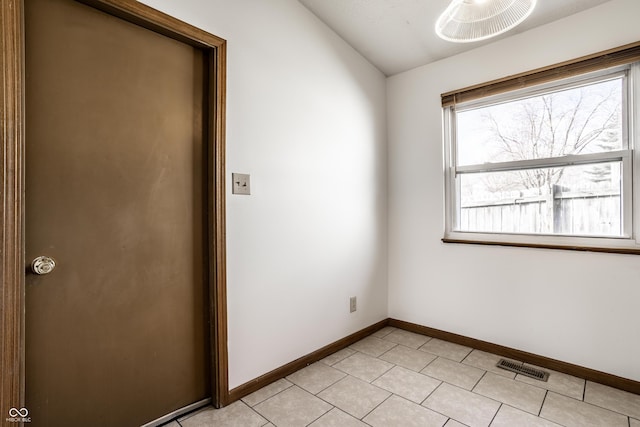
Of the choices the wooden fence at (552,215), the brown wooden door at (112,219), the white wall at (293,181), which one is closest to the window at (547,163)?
the wooden fence at (552,215)

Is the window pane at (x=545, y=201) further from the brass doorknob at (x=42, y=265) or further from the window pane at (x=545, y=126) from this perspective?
the brass doorknob at (x=42, y=265)

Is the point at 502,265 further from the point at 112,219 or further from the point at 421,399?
the point at 112,219

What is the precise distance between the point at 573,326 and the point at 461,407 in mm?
1100

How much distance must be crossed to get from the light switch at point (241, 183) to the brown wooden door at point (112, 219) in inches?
7.0

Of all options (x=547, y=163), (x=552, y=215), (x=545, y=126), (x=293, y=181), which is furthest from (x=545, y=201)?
(x=293, y=181)

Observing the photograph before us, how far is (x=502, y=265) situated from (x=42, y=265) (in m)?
2.90

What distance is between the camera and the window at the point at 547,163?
2.08 m

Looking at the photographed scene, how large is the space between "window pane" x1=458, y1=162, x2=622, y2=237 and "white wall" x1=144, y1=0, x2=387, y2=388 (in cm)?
91

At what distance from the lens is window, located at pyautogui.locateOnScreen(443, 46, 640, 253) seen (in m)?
2.08

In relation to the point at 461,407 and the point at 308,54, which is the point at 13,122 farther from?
the point at 461,407

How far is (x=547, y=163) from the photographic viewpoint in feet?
7.63

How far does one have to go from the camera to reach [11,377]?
3.72 feet

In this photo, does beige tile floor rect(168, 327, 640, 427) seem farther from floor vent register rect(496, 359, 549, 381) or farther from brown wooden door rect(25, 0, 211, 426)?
brown wooden door rect(25, 0, 211, 426)

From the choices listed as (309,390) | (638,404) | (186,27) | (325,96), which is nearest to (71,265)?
(186,27)
